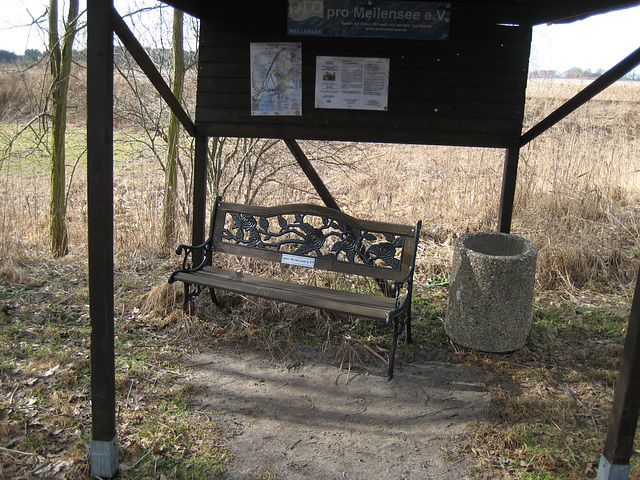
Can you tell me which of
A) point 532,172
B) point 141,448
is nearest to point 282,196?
point 532,172

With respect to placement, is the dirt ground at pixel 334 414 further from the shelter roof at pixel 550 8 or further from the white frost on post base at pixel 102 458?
the shelter roof at pixel 550 8

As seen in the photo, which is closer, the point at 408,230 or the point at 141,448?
the point at 141,448

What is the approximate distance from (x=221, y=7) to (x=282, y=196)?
2.49 meters

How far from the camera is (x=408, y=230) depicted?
14.2 ft

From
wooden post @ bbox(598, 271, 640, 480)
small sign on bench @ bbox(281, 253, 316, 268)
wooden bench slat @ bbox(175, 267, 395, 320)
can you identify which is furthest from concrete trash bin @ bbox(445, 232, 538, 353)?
wooden post @ bbox(598, 271, 640, 480)

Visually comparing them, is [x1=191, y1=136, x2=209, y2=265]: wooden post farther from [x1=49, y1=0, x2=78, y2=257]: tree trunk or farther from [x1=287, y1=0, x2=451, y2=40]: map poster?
[x1=49, y1=0, x2=78, y2=257]: tree trunk

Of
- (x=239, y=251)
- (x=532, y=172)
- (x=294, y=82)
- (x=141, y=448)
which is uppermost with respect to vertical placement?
(x=294, y=82)

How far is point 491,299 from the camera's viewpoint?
166 inches

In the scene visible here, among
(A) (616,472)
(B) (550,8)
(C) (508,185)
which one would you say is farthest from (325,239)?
(A) (616,472)

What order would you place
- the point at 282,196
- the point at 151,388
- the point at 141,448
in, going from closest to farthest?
the point at 141,448 < the point at 151,388 < the point at 282,196

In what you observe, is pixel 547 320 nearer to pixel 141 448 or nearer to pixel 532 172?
pixel 532 172

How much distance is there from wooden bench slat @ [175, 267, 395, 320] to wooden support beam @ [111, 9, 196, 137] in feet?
A: 4.22

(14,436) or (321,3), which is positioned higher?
(321,3)

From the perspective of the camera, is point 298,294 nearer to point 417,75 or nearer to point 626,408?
point 417,75
